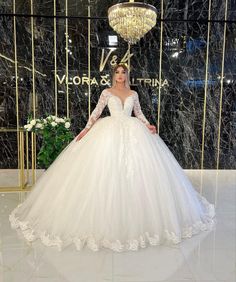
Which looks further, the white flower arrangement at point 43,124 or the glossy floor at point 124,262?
the white flower arrangement at point 43,124

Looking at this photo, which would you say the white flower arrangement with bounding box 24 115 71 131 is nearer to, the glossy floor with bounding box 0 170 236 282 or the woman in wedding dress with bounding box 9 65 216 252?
the woman in wedding dress with bounding box 9 65 216 252

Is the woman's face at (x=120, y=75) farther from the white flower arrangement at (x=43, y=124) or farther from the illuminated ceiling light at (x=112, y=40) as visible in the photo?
the illuminated ceiling light at (x=112, y=40)

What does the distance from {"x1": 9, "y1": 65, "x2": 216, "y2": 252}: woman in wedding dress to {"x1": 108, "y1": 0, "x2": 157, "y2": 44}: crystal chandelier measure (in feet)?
1.64

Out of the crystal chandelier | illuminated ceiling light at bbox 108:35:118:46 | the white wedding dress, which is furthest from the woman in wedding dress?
illuminated ceiling light at bbox 108:35:118:46

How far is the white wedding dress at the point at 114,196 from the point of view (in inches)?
99.0

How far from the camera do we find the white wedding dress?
2514 mm

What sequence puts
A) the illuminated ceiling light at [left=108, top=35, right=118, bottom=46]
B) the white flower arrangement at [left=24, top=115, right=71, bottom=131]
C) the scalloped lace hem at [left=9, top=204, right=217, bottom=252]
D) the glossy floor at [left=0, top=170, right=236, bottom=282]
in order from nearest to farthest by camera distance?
1. the glossy floor at [left=0, top=170, right=236, bottom=282]
2. the scalloped lace hem at [left=9, top=204, right=217, bottom=252]
3. the white flower arrangement at [left=24, top=115, right=71, bottom=131]
4. the illuminated ceiling light at [left=108, top=35, right=118, bottom=46]

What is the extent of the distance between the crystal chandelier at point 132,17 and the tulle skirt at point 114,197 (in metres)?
1.05

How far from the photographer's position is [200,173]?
5637 millimetres

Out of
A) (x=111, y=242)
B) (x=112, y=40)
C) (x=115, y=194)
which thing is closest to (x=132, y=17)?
(x=115, y=194)

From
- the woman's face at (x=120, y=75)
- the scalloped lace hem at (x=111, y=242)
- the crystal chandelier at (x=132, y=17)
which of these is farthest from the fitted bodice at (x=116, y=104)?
the scalloped lace hem at (x=111, y=242)

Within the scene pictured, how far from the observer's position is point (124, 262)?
2.31m

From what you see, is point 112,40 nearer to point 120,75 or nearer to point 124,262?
point 120,75

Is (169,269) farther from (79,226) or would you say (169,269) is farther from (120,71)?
(120,71)
